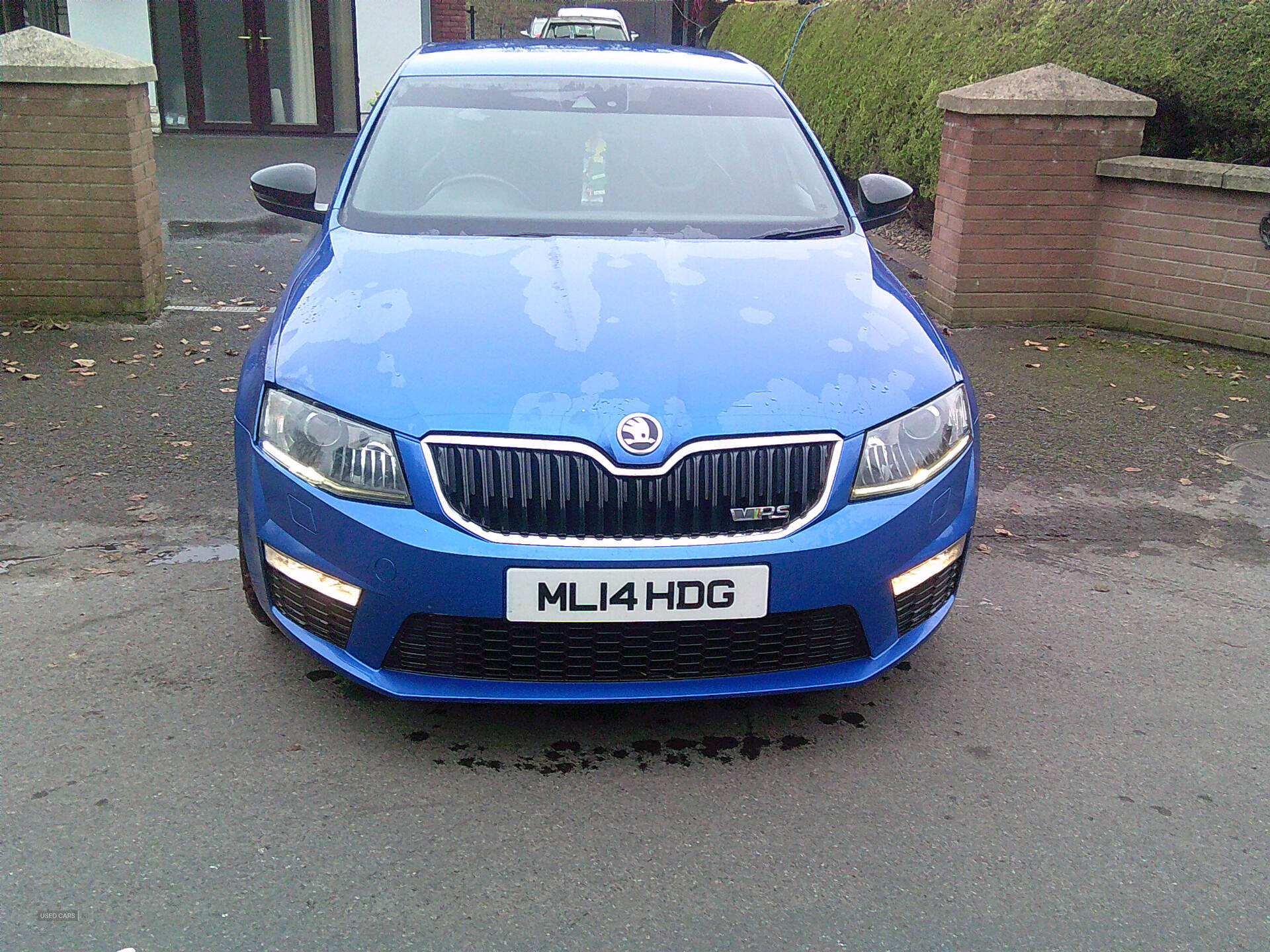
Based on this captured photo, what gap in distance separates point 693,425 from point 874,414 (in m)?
0.45

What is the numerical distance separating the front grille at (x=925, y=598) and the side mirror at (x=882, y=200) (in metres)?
1.95

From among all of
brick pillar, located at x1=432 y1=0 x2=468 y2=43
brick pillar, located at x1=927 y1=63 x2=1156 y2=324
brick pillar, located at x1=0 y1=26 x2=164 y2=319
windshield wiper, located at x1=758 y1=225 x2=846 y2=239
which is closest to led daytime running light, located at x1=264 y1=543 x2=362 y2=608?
windshield wiper, located at x1=758 y1=225 x2=846 y2=239

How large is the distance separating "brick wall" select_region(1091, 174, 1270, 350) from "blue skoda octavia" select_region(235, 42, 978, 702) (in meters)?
4.18

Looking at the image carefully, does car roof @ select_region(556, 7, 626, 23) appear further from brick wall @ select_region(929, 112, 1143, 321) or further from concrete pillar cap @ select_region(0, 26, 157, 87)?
concrete pillar cap @ select_region(0, 26, 157, 87)

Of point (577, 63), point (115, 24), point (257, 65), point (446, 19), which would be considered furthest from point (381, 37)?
point (577, 63)

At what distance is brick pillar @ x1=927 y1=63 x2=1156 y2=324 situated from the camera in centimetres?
695

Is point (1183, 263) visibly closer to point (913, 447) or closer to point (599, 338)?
point (913, 447)

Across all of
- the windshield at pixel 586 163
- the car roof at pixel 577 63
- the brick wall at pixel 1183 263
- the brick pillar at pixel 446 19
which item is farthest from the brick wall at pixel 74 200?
the brick pillar at pixel 446 19

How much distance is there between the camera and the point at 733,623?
2.70 meters

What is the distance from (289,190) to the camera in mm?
4430

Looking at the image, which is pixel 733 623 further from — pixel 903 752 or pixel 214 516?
pixel 214 516

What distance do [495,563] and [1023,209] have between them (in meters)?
5.47

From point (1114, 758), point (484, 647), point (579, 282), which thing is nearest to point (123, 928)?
point (484, 647)

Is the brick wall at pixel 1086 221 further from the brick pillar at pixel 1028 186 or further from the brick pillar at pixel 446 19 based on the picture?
the brick pillar at pixel 446 19
